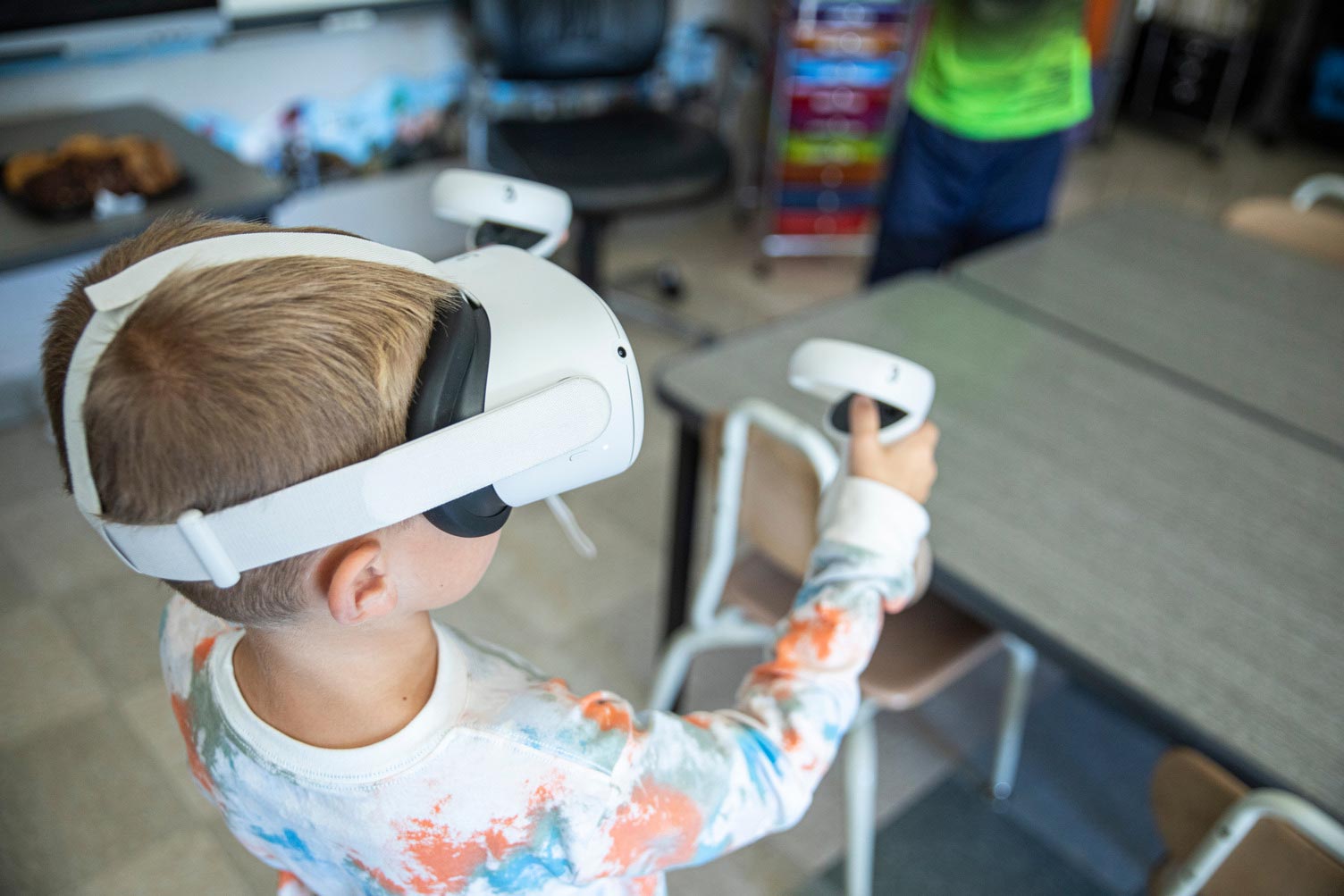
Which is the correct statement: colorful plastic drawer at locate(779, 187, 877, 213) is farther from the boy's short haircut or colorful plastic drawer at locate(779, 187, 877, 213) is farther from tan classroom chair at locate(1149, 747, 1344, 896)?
the boy's short haircut

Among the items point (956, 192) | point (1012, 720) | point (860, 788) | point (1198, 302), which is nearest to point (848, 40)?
point (956, 192)

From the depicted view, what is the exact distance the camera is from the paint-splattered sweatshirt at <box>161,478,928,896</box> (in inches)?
25.2

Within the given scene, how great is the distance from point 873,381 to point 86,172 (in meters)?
1.68

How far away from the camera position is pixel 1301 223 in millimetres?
2016

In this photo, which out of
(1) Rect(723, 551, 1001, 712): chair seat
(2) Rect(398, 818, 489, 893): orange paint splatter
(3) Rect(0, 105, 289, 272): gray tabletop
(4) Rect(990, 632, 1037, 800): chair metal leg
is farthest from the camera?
(3) Rect(0, 105, 289, 272): gray tabletop

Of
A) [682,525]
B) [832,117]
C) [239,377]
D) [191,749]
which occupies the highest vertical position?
[239,377]

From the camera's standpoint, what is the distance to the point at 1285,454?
1.30 meters

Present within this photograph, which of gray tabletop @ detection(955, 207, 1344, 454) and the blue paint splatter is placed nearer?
the blue paint splatter

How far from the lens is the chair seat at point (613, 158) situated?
7.73 ft

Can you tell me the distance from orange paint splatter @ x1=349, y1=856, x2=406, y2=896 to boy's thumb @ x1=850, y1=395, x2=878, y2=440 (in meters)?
0.45

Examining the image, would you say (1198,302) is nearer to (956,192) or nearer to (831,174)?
(956,192)

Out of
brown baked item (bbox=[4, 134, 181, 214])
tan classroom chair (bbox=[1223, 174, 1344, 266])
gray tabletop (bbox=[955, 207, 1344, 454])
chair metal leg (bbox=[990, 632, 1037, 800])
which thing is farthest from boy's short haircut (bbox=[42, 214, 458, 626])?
tan classroom chair (bbox=[1223, 174, 1344, 266])

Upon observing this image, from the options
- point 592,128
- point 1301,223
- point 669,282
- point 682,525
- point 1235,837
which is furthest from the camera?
point 669,282

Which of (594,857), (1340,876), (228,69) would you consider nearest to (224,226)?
(594,857)
